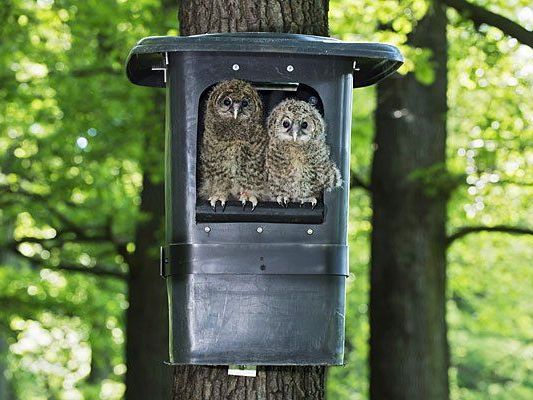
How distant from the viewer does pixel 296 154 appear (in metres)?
3.45

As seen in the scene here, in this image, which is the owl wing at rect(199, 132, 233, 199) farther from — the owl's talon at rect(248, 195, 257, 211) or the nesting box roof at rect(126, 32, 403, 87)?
the nesting box roof at rect(126, 32, 403, 87)

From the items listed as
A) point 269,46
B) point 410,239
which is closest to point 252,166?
point 269,46

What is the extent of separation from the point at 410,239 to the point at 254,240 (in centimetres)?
642

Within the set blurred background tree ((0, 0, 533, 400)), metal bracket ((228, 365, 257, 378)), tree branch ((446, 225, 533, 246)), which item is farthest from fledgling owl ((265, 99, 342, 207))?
tree branch ((446, 225, 533, 246))

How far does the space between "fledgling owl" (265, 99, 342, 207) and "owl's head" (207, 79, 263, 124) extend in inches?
2.9

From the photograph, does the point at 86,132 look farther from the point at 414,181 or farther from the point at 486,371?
the point at 486,371

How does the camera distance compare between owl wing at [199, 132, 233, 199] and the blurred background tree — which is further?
the blurred background tree

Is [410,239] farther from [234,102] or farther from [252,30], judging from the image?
[234,102]

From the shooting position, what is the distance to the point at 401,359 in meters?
9.59

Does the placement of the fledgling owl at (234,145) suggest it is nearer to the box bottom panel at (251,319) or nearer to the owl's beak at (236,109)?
the owl's beak at (236,109)

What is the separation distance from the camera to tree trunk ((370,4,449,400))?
9.61 m

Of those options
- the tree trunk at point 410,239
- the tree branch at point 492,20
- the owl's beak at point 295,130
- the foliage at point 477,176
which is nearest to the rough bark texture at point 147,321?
the tree trunk at point 410,239

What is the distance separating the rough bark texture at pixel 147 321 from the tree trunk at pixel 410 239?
88.4 inches

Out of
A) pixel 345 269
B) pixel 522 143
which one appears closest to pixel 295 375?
pixel 345 269
